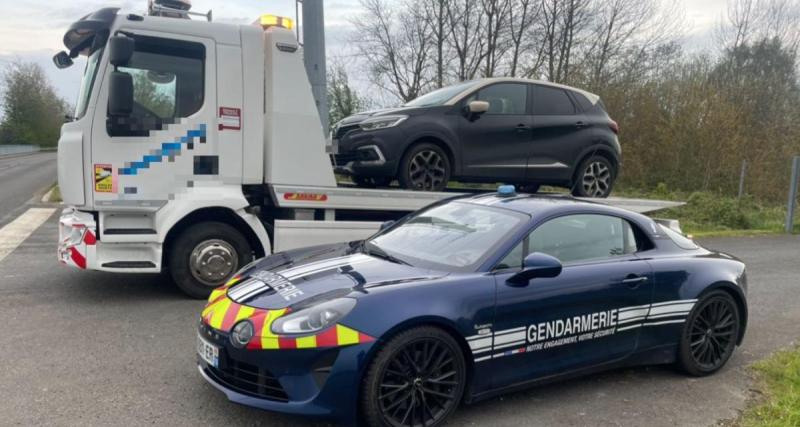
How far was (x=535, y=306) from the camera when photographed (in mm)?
3527

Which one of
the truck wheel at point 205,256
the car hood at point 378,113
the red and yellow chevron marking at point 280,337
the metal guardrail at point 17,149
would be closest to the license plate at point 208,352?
the red and yellow chevron marking at point 280,337

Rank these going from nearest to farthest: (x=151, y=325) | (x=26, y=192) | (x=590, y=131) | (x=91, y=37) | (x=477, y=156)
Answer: (x=151, y=325)
(x=91, y=37)
(x=477, y=156)
(x=590, y=131)
(x=26, y=192)

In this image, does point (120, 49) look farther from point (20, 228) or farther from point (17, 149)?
point (17, 149)

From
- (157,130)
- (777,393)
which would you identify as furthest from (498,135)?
(777,393)

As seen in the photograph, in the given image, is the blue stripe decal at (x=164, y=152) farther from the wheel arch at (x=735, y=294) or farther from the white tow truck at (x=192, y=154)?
the wheel arch at (x=735, y=294)

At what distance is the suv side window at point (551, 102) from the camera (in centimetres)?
723

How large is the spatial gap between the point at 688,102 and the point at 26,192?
21451mm

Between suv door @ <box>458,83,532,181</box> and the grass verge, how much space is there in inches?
135

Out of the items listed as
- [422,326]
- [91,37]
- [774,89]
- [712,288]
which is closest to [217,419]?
[422,326]

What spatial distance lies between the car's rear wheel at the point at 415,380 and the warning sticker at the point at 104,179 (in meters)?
3.67

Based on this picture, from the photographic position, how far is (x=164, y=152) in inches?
218

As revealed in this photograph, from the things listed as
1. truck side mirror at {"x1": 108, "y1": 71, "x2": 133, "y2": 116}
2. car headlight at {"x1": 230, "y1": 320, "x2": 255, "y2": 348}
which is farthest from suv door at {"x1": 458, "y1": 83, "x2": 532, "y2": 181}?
car headlight at {"x1": 230, "y1": 320, "x2": 255, "y2": 348}

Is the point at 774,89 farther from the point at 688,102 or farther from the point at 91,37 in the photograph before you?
the point at 91,37

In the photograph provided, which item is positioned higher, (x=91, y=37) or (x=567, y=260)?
(x=91, y=37)
